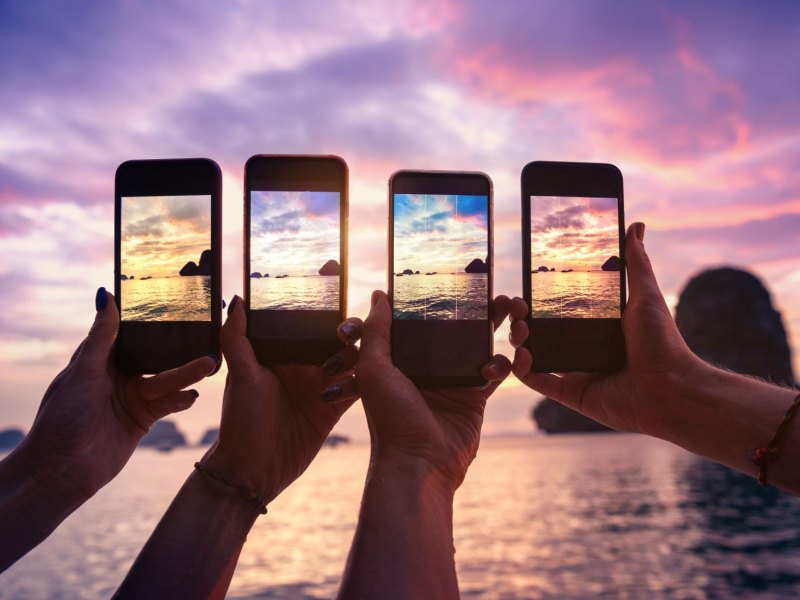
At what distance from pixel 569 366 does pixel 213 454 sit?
76.6 inches

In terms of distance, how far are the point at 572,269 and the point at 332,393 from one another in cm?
149

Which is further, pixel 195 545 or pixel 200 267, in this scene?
pixel 200 267

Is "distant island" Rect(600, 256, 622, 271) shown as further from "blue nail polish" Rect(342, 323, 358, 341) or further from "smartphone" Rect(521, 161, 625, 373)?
"blue nail polish" Rect(342, 323, 358, 341)

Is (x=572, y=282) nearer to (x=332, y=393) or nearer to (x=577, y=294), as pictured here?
(x=577, y=294)

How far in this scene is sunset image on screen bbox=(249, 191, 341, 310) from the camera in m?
3.71

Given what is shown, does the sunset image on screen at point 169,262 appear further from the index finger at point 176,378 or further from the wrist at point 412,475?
the wrist at point 412,475

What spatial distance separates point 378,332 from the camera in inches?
134

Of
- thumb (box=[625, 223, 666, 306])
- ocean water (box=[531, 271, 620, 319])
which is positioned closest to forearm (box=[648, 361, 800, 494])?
thumb (box=[625, 223, 666, 306])

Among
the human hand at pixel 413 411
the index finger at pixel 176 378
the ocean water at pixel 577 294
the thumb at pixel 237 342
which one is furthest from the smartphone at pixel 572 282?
the index finger at pixel 176 378

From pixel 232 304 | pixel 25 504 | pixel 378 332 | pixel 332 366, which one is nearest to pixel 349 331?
pixel 378 332

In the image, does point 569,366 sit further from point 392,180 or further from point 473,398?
point 392,180

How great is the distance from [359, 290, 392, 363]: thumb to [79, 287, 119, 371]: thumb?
1.40 m

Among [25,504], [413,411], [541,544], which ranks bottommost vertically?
[541,544]

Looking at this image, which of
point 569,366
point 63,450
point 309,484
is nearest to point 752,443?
point 569,366
